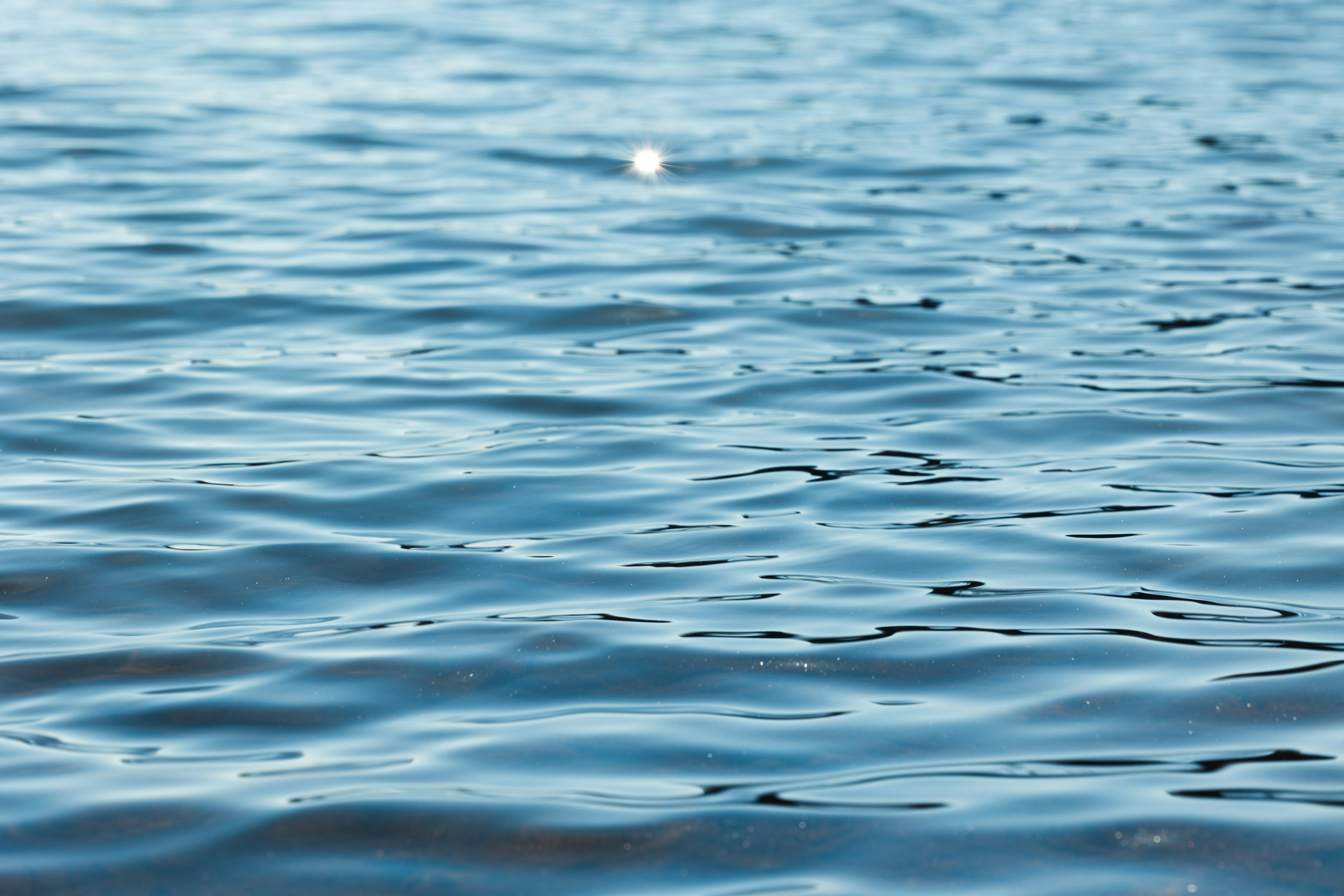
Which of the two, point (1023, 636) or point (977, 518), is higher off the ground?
point (977, 518)

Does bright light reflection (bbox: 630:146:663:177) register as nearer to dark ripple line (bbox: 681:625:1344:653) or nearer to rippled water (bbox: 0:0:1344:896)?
rippled water (bbox: 0:0:1344:896)

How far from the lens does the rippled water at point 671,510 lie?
265 cm

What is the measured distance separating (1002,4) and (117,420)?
13.7 meters

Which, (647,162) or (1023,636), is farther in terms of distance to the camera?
(647,162)

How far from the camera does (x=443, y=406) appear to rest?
5.30 meters

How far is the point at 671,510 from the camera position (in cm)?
428

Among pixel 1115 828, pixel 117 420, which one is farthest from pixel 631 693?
pixel 117 420

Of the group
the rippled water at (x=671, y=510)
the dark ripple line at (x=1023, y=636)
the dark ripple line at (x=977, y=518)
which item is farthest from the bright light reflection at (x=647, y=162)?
the dark ripple line at (x=1023, y=636)

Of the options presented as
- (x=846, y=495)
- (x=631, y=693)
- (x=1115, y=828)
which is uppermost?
(x=846, y=495)

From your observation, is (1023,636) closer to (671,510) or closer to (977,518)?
(977,518)

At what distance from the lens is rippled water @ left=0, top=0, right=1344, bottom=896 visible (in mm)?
2646

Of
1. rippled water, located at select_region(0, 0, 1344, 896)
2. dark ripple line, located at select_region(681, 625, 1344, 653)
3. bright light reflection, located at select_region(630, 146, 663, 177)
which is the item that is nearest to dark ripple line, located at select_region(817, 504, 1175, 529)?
rippled water, located at select_region(0, 0, 1344, 896)

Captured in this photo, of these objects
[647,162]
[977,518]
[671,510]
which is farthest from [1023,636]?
[647,162]

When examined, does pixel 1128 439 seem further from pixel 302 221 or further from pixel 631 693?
pixel 302 221
